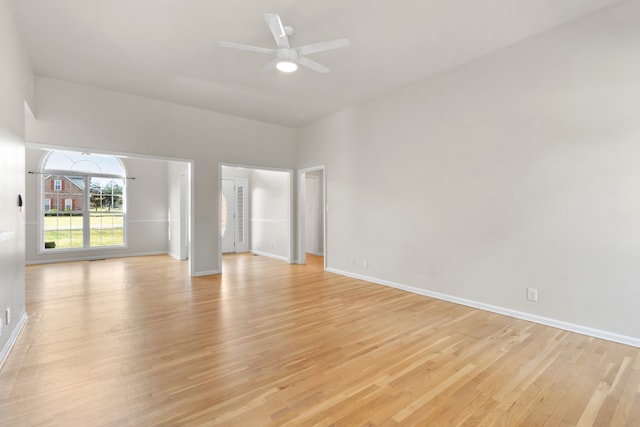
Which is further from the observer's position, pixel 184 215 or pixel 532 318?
pixel 184 215

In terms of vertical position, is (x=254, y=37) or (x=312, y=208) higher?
(x=254, y=37)

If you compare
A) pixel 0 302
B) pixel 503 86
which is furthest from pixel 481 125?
pixel 0 302

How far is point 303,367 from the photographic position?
226 cm

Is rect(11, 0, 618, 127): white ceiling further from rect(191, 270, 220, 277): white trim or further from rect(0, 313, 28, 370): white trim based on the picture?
rect(191, 270, 220, 277): white trim

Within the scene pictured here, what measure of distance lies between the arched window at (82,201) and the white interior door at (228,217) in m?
2.50

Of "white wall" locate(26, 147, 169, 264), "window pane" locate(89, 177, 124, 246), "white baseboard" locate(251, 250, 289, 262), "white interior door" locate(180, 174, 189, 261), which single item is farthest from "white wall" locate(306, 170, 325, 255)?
"window pane" locate(89, 177, 124, 246)

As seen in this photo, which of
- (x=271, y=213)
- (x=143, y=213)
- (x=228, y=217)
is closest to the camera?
(x=271, y=213)

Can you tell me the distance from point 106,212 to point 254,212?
3.65m

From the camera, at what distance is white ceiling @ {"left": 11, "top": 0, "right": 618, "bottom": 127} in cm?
274

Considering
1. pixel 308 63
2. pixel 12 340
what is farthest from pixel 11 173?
pixel 308 63

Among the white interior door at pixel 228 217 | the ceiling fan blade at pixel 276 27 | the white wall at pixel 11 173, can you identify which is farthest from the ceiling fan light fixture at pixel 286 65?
the white interior door at pixel 228 217

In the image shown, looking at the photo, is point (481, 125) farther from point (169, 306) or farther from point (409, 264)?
point (169, 306)

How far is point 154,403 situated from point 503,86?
437 centimetres

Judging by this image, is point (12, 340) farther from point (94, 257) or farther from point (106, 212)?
point (106, 212)
